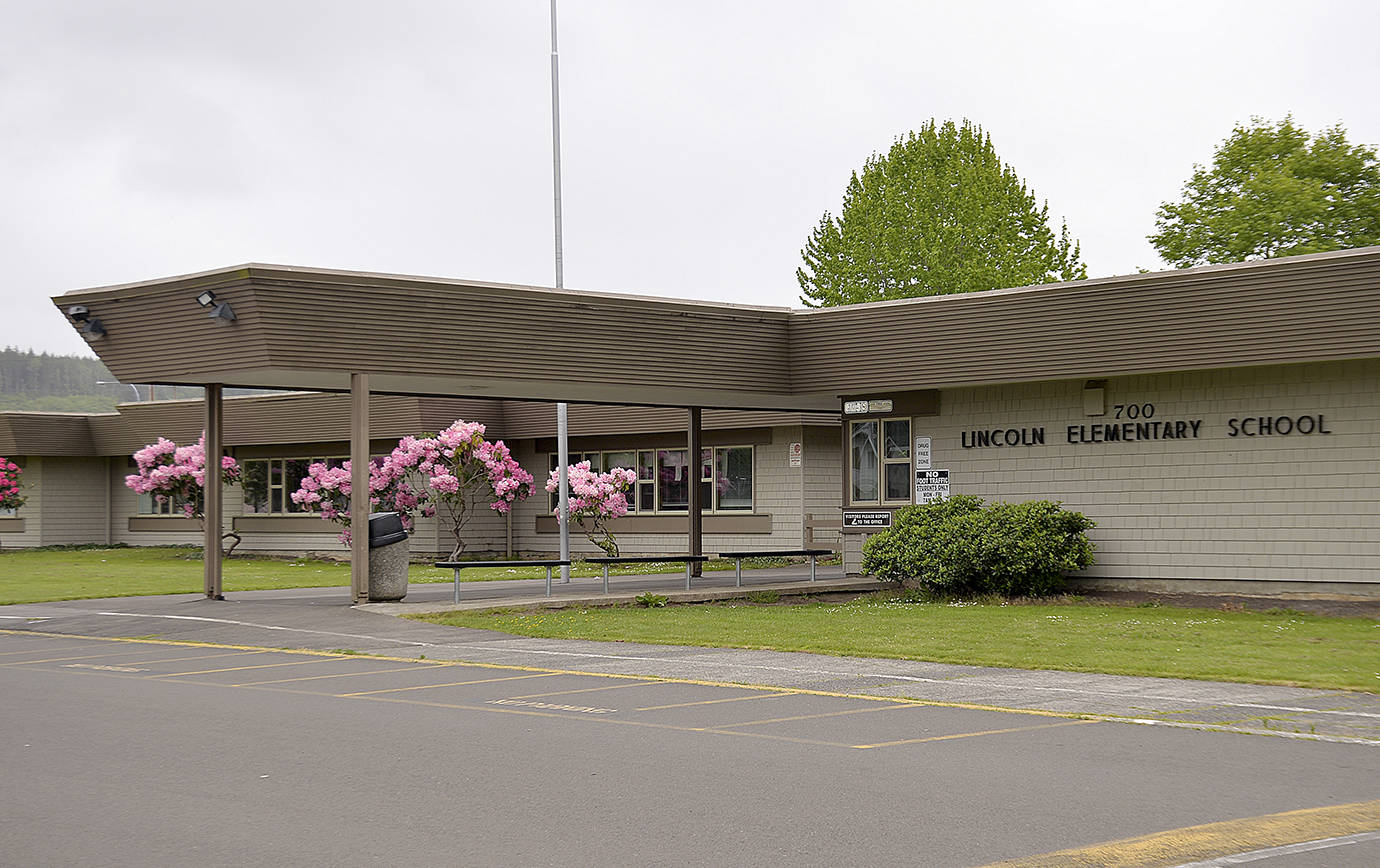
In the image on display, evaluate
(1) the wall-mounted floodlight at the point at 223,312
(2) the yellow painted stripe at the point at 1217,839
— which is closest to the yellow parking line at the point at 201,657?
(1) the wall-mounted floodlight at the point at 223,312

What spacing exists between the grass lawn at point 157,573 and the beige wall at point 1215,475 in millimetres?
11103

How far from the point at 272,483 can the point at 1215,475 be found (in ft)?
101

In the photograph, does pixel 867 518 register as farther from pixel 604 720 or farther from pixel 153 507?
pixel 153 507

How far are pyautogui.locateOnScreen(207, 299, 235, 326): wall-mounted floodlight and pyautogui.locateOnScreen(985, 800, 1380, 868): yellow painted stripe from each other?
1700 centimetres

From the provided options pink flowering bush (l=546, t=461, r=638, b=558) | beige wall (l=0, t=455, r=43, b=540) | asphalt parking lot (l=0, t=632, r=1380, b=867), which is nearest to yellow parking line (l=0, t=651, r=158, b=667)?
asphalt parking lot (l=0, t=632, r=1380, b=867)

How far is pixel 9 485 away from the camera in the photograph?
4684 cm

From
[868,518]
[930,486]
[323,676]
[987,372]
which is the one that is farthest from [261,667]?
[930,486]

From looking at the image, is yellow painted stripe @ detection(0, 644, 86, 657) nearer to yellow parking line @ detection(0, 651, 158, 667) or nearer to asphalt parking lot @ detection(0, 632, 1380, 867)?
yellow parking line @ detection(0, 651, 158, 667)

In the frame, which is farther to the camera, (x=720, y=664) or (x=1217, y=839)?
(x=720, y=664)

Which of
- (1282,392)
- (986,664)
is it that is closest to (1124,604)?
(1282,392)

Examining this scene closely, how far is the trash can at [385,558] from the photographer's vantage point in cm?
2297

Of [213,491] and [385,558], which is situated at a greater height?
[213,491]

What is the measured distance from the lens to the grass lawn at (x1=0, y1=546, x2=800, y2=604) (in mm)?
29125

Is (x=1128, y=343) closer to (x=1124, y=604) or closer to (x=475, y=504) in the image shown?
(x=1124, y=604)
